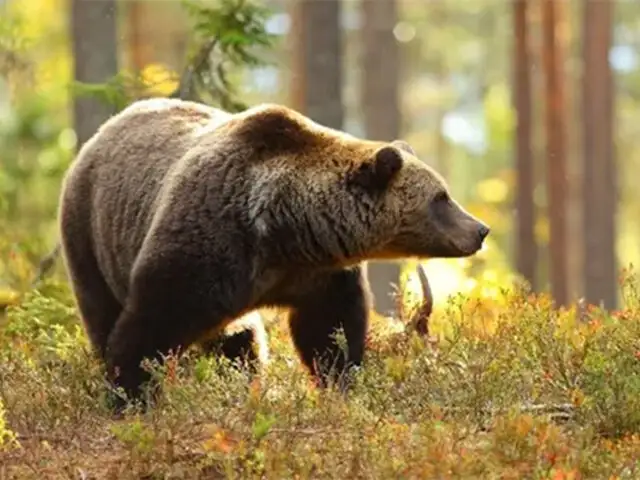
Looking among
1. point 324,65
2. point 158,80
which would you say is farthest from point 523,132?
point 158,80

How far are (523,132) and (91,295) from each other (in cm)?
1583

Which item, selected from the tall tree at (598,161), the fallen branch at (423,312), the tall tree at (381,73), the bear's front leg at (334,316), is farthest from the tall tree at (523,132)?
the bear's front leg at (334,316)

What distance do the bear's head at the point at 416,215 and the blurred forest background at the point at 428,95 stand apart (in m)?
2.73

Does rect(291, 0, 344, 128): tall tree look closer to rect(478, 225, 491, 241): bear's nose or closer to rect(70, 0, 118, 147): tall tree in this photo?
rect(70, 0, 118, 147): tall tree

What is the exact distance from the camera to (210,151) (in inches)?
304

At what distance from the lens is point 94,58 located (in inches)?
513

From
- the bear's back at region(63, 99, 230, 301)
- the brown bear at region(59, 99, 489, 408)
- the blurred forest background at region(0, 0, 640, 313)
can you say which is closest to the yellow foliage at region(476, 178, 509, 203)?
the blurred forest background at region(0, 0, 640, 313)

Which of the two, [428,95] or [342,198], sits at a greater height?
[342,198]

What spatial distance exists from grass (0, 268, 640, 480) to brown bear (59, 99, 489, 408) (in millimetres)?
275

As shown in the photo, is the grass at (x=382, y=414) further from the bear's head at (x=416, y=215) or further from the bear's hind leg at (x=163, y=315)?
the bear's head at (x=416, y=215)

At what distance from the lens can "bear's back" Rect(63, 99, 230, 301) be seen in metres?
8.17

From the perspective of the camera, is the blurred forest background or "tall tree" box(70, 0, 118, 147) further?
the blurred forest background

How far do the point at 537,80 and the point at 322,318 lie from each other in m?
24.0

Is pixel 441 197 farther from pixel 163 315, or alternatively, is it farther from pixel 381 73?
pixel 381 73
